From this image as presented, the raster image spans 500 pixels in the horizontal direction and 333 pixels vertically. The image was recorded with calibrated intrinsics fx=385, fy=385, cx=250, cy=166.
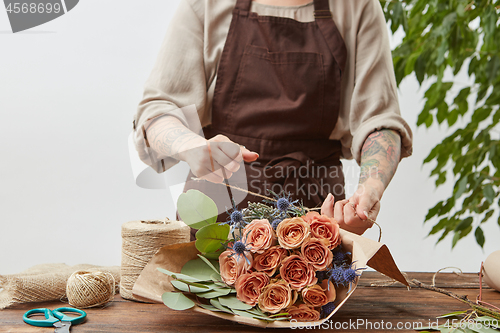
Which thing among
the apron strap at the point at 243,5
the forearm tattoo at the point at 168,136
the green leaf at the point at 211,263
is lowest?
the green leaf at the point at 211,263

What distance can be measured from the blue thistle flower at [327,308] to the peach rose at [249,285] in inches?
3.4

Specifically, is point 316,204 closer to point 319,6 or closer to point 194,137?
point 194,137

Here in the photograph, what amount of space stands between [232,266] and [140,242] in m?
0.18

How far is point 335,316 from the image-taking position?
0.57 metres

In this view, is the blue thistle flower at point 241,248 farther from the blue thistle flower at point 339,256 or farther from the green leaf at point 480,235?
the green leaf at point 480,235

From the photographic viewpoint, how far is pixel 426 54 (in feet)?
3.93

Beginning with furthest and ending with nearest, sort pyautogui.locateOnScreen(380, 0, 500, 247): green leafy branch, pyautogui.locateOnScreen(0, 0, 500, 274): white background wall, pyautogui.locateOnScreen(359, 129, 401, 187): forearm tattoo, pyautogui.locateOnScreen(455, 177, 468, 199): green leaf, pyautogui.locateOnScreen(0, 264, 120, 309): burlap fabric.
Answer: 1. pyautogui.locateOnScreen(0, 0, 500, 274): white background wall
2. pyautogui.locateOnScreen(455, 177, 468, 199): green leaf
3. pyautogui.locateOnScreen(380, 0, 500, 247): green leafy branch
4. pyautogui.locateOnScreen(359, 129, 401, 187): forearm tattoo
5. pyautogui.locateOnScreen(0, 264, 120, 309): burlap fabric

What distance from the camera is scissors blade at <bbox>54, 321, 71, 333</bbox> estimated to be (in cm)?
50

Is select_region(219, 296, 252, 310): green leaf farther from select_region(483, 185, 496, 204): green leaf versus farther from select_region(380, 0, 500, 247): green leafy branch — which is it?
select_region(483, 185, 496, 204): green leaf

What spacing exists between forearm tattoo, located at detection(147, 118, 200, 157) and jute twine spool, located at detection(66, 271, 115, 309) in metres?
0.24

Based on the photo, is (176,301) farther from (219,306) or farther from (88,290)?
(88,290)

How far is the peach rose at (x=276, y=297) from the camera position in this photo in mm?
497

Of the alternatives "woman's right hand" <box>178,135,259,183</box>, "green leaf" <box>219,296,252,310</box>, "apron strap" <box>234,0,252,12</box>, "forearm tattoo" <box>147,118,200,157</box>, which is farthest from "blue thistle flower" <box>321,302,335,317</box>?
"apron strap" <box>234,0,252,12</box>

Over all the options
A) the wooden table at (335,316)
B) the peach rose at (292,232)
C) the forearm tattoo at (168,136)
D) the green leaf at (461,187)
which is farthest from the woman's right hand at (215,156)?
the green leaf at (461,187)
